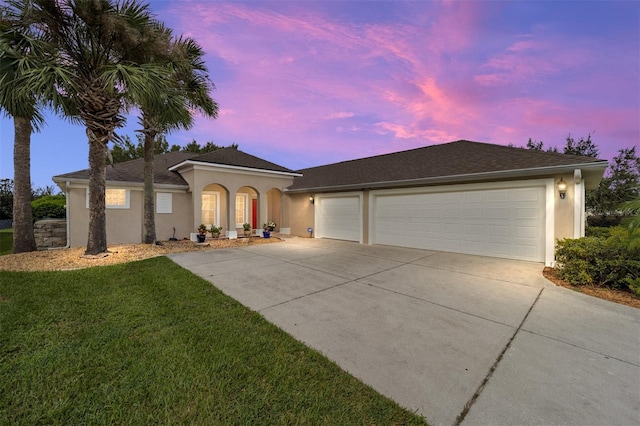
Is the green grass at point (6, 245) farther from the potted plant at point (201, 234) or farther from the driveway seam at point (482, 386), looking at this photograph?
the driveway seam at point (482, 386)

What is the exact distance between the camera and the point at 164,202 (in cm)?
1101

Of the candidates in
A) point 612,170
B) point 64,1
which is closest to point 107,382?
point 64,1

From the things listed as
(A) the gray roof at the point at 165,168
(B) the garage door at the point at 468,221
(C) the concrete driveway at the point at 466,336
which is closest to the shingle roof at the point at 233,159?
(A) the gray roof at the point at 165,168

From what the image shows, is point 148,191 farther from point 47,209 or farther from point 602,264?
point 602,264

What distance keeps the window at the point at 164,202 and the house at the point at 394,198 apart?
0.12ft

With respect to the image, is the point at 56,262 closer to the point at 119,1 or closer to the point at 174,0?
the point at 119,1

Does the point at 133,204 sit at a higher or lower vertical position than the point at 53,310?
higher

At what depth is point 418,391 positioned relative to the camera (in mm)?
2242

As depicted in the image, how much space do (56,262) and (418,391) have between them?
8868 mm

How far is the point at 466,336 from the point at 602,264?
4100 millimetres

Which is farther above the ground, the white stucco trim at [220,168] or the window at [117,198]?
the white stucco trim at [220,168]

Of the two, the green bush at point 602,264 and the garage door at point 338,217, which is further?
the garage door at point 338,217

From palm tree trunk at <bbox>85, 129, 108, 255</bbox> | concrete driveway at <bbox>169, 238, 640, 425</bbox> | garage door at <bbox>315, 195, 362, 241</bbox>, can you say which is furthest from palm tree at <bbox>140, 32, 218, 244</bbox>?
garage door at <bbox>315, 195, 362, 241</bbox>

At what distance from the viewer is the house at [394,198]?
23.2 ft
